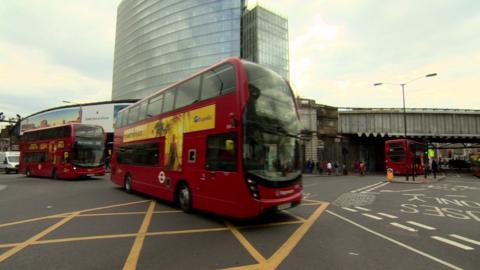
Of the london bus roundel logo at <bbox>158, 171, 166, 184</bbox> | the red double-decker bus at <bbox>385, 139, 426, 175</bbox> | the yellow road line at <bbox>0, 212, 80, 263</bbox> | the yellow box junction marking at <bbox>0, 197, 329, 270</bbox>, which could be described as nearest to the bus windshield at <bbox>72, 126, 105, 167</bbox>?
the london bus roundel logo at <bbox>158, 171, 166, 184</bbox>

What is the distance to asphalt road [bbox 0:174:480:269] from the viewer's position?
16.3 feet

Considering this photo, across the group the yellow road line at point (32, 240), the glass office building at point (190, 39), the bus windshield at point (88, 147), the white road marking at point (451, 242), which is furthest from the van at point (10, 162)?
the white road marking at point (451, 242)

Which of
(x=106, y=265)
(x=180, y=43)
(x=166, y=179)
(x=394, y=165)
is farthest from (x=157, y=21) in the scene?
(x=106, y=265)

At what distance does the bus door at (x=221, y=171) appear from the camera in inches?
289

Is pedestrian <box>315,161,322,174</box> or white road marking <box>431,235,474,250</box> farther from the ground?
pedestrian <box>315,161,322,174</box>

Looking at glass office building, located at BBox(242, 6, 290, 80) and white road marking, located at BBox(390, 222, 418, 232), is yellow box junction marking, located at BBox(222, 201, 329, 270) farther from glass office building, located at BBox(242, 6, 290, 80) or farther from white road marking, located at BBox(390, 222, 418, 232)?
glass office building, located at BBox(242, 6, 290, 80)

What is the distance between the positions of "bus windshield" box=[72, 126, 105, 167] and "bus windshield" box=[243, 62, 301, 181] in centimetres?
1624

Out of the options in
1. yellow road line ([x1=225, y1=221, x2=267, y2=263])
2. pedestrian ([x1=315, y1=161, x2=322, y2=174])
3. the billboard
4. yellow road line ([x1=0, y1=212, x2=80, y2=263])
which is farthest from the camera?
the billboard

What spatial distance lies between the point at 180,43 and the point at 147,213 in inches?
2802

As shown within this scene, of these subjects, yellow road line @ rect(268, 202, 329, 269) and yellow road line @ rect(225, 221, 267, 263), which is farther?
yellow road line @ rect(225, 221, 267, 263)

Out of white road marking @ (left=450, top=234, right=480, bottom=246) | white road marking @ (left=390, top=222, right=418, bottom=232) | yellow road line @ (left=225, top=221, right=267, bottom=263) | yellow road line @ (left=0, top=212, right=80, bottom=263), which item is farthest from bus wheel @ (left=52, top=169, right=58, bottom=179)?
white road marking @ (left=450, top=234, right=480, bottom=246)

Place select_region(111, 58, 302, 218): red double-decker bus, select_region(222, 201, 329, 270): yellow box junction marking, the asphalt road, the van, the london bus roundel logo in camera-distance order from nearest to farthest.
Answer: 1. select_region(222, 201, 329, 270): yellow box junction marking
2. the asphalt road
3. select_region(111, 58, 302, 218): red double-decker bus
4. the london bus roundel logo
5. the van

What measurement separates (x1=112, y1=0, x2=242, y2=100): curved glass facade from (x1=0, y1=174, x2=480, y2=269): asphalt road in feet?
208

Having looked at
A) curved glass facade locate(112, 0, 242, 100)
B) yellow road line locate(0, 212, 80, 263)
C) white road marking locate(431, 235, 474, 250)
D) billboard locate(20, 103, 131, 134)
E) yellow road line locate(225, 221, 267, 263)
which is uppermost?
curved glass facade locate(112, 0, 242, 100)
